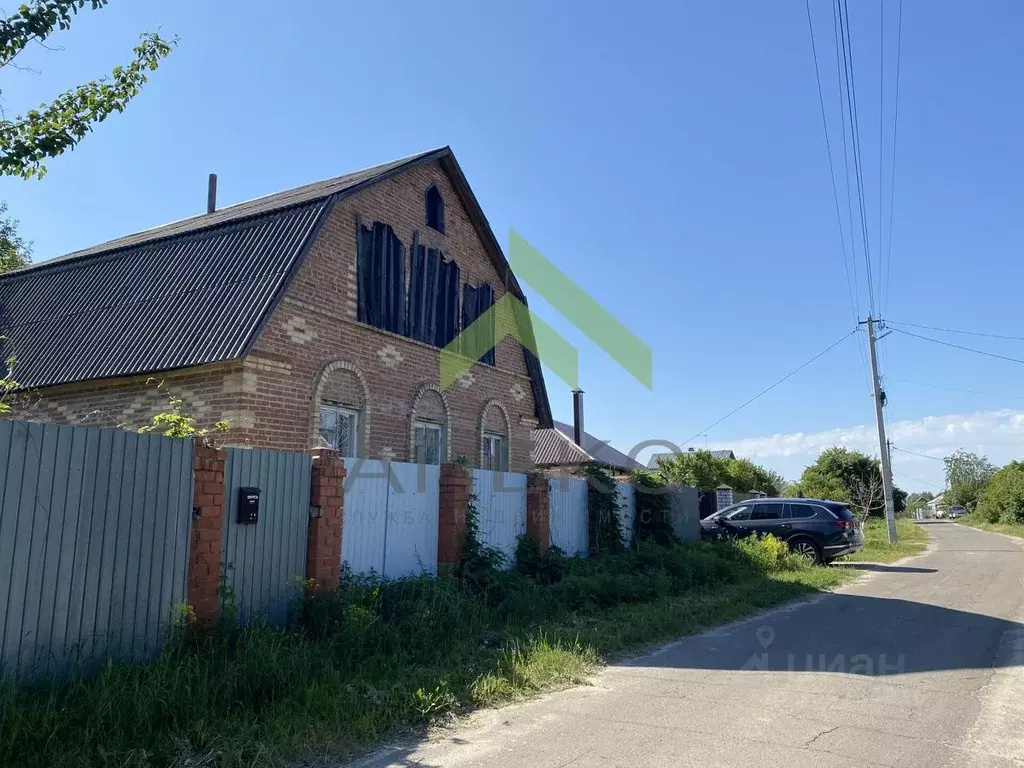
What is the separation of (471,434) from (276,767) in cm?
905

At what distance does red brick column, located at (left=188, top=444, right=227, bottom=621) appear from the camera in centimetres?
566

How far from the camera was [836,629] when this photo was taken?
27.8 ft

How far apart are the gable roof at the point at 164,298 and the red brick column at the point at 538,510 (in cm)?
472

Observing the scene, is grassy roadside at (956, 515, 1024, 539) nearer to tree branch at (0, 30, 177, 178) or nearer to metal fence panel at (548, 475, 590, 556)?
metal fence panel at (548, 475, 590, 556)

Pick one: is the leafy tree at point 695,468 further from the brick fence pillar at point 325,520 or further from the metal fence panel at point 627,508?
the brick fence pillar at point 325,520

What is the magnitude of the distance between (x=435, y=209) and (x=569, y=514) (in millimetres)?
5948

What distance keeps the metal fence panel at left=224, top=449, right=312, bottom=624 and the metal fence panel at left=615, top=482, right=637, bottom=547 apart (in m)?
7.87

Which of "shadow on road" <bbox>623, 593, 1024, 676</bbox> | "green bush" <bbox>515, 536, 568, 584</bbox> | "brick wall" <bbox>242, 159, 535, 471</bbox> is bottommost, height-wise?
"shadow on road" <bbox>623, 593, 1024, 676</bbox>

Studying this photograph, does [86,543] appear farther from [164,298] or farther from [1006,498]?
[1006,498]

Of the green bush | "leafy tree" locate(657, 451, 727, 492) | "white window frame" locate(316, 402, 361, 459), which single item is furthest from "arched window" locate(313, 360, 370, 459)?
"leafy tree" locate(657, 451, 727, 492)

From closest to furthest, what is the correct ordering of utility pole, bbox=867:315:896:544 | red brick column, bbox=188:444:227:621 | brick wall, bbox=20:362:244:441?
red brick column, bbox=188:444:227:621
brick wall, bbox=20:362:244:441
utility pole, bbox=867:315:896:544

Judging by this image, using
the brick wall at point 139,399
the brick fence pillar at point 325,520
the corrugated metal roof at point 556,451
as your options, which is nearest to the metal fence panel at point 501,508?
the brick fence pillar at point 325,520

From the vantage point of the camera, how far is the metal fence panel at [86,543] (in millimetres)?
4562

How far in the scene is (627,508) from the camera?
46.6 ft
